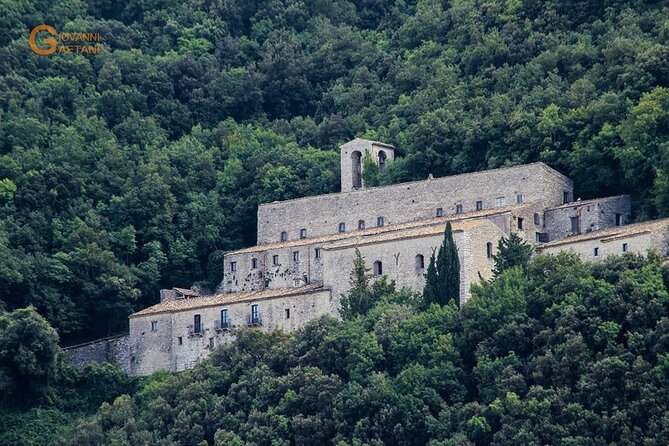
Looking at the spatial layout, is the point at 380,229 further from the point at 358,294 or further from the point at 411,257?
the point at 358,294

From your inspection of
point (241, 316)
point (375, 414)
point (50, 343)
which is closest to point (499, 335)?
point (375, 414)

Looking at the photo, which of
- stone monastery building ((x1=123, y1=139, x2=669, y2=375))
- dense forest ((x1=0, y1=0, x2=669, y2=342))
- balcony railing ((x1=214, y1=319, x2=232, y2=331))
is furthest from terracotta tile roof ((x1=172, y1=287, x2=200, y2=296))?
balcony railing ((x1=214, y1=319, x2=232, y2=331))

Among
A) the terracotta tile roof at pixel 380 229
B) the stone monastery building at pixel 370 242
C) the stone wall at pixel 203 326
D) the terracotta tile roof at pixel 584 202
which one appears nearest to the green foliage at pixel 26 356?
the stone wall at pixel 203 326

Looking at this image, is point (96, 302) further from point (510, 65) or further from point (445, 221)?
point (510, 65)

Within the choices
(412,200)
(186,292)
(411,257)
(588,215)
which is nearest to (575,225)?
(588,215)

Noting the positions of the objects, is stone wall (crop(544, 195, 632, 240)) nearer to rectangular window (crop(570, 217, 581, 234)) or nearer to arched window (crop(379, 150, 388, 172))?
rectangular window (crop(570, 217, 581, 234))
